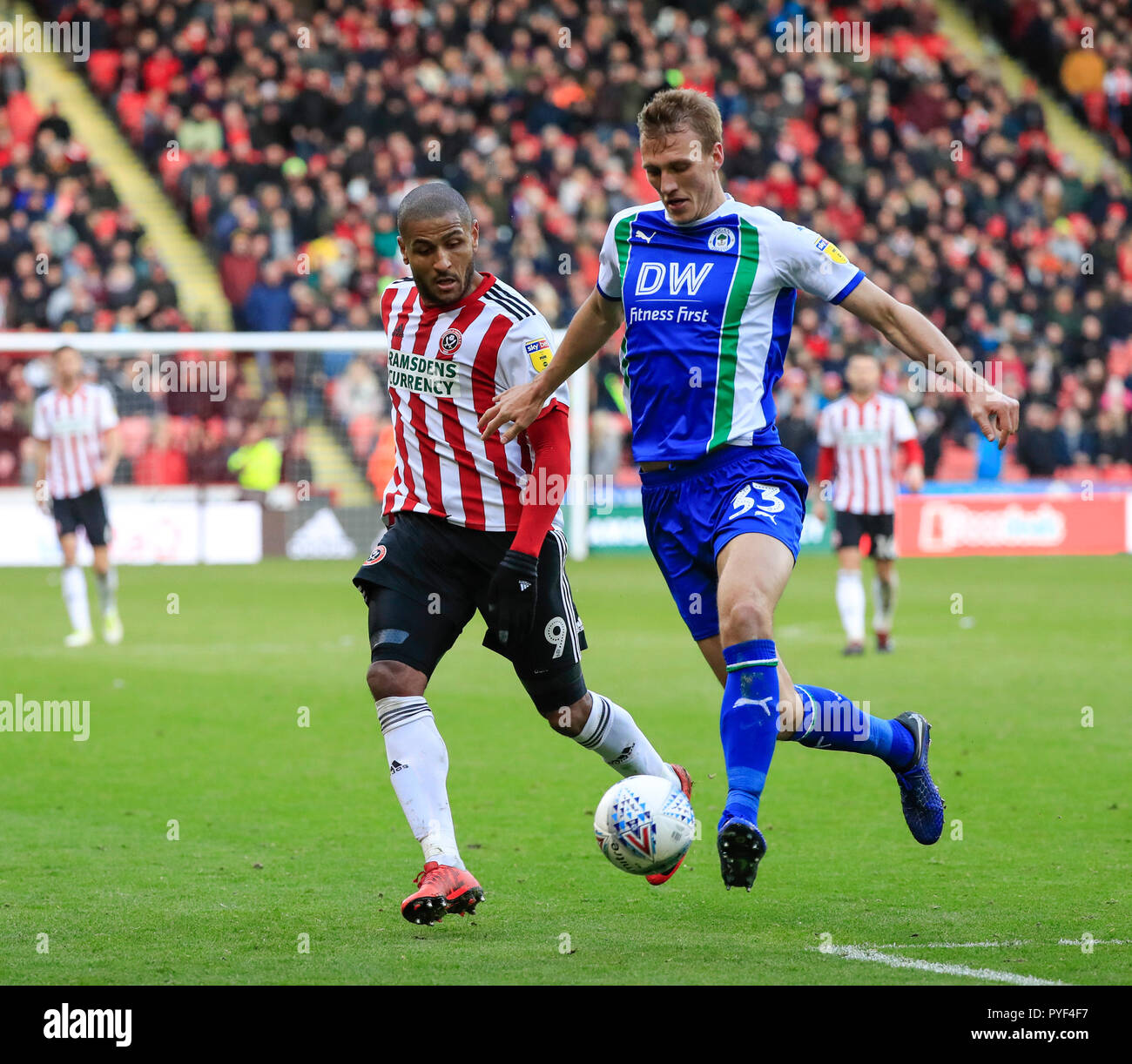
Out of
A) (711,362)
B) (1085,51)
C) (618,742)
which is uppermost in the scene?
(1085,51)

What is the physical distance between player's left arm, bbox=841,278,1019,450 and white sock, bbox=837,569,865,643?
8267 millimetres

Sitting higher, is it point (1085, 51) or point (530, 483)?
point (1085, 51)

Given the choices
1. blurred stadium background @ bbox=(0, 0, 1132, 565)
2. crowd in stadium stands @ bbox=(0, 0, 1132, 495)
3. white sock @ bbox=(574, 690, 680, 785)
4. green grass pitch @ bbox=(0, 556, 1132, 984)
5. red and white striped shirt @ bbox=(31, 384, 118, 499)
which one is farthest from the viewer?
crowd in stadium stands @ bbox=(0, 0, 1132, 495)

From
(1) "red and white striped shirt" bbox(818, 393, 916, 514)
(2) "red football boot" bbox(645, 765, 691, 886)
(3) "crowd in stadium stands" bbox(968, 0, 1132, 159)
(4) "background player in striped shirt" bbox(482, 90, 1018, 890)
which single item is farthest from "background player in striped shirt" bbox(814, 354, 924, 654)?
(3) "crowd in stadium stands" bbox(968, 0, 1132, 159)

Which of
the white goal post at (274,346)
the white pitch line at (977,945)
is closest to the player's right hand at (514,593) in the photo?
the white pitch line at (977,945)

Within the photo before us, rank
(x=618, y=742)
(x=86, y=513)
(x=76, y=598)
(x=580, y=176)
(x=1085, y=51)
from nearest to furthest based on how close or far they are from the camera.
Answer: (x=618, y=742) → (x=76, y=598) → (x=86, y=513) → (x=580, y=176) → (x=1085, y=51)

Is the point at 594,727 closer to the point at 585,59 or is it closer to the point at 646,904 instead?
the point at 646,904

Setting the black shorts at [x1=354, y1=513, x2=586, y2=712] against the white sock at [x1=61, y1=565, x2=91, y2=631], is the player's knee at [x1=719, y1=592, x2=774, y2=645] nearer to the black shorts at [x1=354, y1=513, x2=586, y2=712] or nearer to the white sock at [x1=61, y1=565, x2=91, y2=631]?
the black shorts at [x1=354, y1=513, x2=586, y2=712]

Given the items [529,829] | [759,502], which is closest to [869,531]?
[529,829]

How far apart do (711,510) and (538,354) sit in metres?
0.76

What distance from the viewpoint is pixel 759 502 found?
215 inches

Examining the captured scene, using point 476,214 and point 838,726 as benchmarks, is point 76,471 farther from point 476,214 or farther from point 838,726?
point 838,726

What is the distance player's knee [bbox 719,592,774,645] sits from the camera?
17.0 ft

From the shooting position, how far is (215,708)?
1077cm
